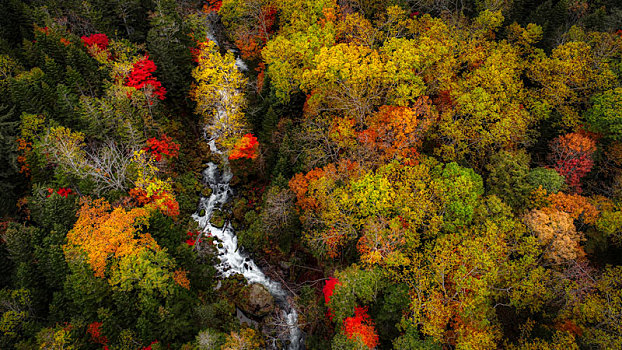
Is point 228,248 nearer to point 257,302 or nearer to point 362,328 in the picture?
point 257,302

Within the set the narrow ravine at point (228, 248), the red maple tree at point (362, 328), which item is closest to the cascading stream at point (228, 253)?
the narrow ravine at point (228, 248)

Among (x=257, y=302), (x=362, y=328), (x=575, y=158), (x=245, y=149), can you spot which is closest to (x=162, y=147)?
(x=245, y=149)

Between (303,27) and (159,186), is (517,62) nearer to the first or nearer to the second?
(303,27)

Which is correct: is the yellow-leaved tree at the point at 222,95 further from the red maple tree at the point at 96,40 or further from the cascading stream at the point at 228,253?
the red maple tree at the point at 96,40

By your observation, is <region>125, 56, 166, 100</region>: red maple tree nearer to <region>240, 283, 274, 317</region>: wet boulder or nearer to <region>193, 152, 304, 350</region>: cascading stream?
<region>193, 152, 304, 350</region>: cascading stream

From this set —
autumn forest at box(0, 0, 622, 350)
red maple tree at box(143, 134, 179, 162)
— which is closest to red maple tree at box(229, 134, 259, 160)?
autumn forest at box(0, 0, 622, 350)

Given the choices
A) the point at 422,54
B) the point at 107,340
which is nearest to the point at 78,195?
the point at 107,340
